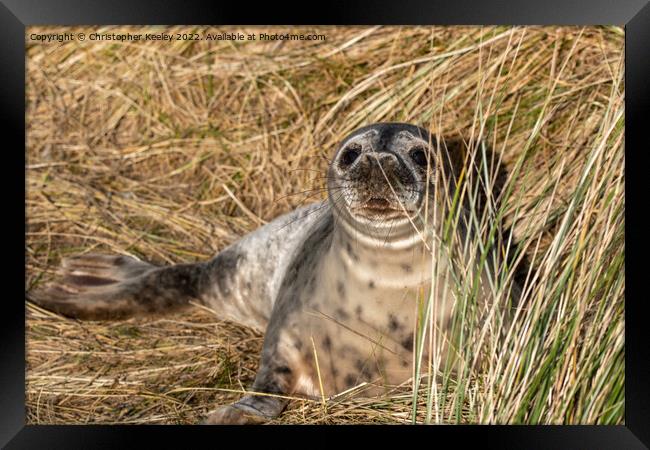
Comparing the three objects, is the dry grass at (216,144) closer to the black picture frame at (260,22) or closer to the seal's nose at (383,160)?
the black picture frame at (260,22)

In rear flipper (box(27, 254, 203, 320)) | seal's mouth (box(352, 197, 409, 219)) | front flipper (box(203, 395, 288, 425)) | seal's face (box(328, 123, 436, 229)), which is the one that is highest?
seal's face (box(328, 123, 436, 229))

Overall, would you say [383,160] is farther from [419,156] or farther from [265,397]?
[265,397]

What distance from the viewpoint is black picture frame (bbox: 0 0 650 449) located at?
9.99ft

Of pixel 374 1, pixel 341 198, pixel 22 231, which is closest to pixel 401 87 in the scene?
pixel 341 198

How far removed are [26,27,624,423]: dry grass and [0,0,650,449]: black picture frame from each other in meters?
0.43

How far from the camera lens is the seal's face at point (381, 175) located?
3514mm

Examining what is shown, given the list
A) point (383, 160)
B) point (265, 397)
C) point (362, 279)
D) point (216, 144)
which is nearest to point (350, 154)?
point (383, 160)

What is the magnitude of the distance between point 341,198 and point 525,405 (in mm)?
1076

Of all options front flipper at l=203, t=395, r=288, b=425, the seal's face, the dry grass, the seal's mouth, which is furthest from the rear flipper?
the seal's mouth

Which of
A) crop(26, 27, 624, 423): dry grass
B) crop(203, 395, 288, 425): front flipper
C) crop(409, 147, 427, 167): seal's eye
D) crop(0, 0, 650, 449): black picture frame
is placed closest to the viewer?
crop(0, 0, 650, 449): black picture frame

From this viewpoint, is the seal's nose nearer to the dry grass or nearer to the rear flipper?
the dry grass

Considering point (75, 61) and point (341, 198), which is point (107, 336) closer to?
point (341, 198)

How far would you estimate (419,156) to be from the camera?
146 inches

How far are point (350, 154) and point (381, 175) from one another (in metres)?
0.27
